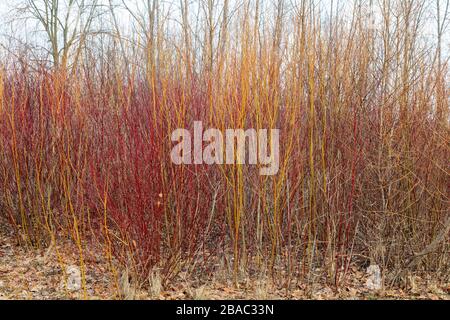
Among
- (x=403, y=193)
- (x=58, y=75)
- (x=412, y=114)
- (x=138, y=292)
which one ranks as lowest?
(x=138, y=292)

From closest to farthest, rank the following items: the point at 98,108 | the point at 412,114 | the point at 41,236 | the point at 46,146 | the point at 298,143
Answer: the point at 298,143, the point at 98,108, the point at 412,114, the point at 46,146, the point at 41,236

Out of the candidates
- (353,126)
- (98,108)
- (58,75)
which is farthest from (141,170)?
(353,126)

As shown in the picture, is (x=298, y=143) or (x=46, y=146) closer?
(x=298, y=143)

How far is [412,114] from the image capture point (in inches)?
156

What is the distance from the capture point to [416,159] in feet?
13.1

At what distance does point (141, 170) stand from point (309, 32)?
5.90ft

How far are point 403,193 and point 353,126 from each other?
97 centimetres

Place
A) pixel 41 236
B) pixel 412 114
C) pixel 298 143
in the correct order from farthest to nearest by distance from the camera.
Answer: pixel 41 236, pixel 412 114, pixel 298 143

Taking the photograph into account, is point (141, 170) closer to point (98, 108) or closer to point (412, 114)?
point (98, 108)

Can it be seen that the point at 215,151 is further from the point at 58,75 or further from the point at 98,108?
the point at 58,75

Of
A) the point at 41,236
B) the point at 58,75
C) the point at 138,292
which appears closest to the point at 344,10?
the point at 58,75

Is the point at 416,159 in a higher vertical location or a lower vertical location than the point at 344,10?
lower

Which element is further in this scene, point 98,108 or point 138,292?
point 98,108

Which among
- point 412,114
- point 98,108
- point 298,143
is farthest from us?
Result: point 412,114
